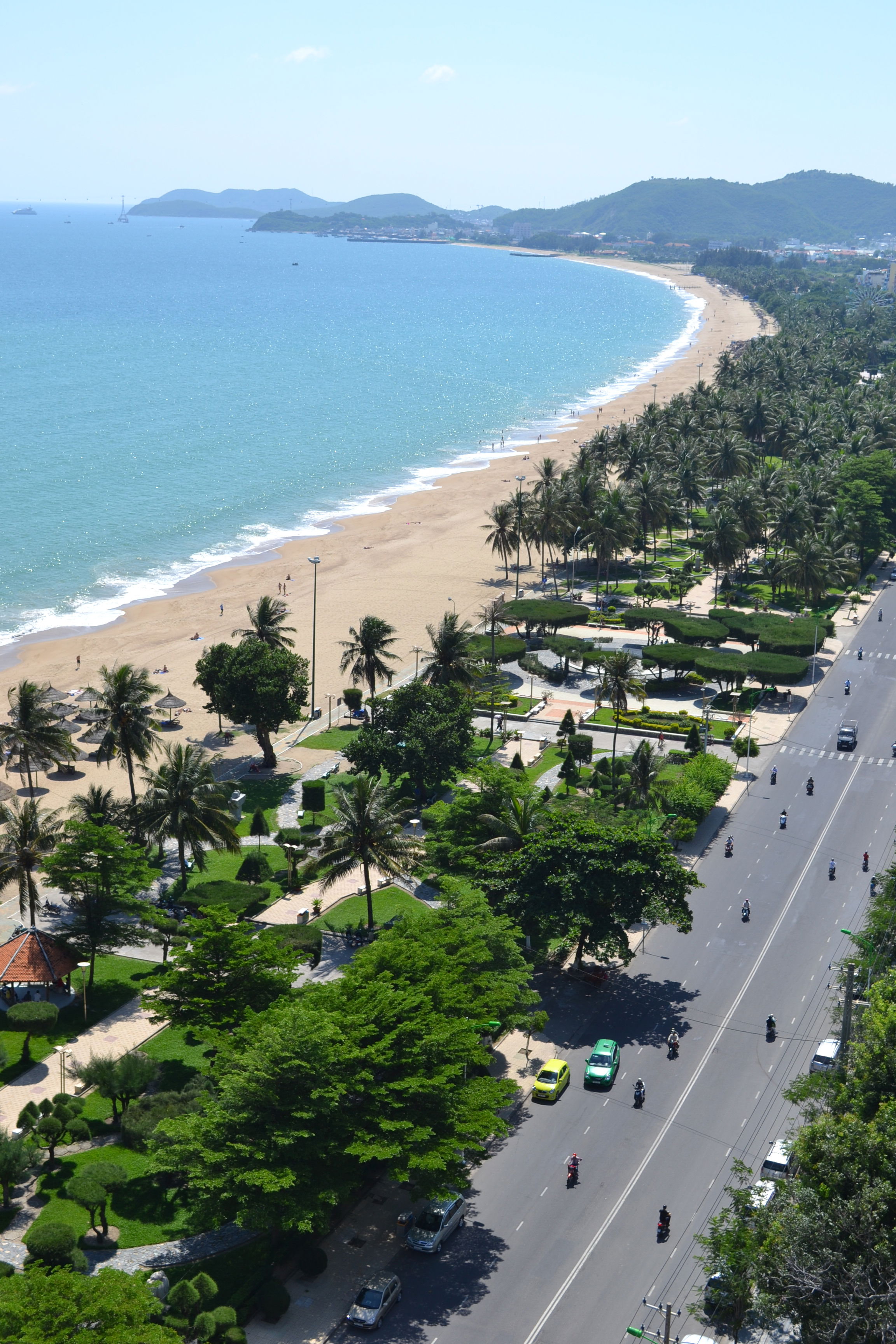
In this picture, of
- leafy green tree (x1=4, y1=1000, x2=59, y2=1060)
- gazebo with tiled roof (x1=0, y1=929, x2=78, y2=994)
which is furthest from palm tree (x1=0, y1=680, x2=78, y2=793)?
leafy green tree (x1=4, y1=1000, x2=59, y2=1060)

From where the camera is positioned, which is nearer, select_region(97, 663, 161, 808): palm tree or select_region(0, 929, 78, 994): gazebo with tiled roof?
select_region(0, 929, 78, 994): gazebo with tiled roof

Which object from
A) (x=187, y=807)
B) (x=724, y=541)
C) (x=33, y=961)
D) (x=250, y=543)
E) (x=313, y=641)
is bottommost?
(x=33, y=961)

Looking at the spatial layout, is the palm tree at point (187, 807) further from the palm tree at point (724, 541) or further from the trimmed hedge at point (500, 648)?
the palm tree at point (724, 541)

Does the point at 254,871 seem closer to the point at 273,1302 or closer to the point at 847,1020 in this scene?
the point at 273,1302

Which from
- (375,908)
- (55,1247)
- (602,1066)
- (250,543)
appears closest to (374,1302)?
(55,1247)

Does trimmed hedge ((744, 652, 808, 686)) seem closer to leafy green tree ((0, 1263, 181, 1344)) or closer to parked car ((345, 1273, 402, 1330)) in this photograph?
parked car ((345, 1273, 402, 1330))

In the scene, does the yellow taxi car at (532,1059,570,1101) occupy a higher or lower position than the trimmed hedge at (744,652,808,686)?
lower
